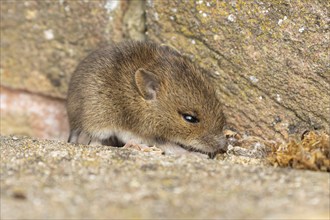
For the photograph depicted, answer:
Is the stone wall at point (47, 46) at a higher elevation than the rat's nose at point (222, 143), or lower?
higher

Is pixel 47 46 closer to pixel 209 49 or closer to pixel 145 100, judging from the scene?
pixel 145 100

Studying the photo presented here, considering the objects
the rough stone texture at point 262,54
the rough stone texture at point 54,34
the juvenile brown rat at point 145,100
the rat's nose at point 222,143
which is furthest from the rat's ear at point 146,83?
the rough stone texture at point 54,34

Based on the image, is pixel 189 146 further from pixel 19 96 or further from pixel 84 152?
pixel 19 96

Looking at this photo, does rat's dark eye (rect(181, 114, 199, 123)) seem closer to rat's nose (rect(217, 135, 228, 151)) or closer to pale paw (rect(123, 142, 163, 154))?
rat's nose (rect(217, 135, 228, 151))

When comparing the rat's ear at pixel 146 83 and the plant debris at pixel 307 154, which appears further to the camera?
the rat's ear at pixel 146 83

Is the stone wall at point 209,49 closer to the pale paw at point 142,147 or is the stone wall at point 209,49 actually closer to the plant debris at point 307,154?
the plant debris at point 307,154
